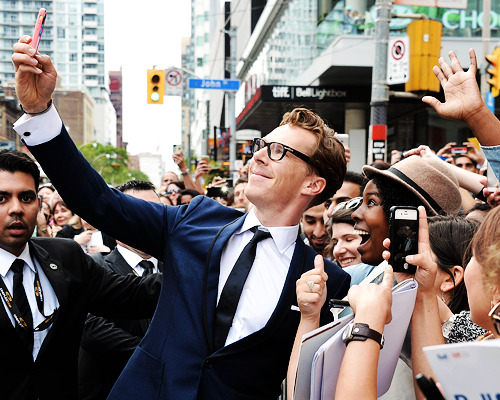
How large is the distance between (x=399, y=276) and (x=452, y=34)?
16520 millimetres

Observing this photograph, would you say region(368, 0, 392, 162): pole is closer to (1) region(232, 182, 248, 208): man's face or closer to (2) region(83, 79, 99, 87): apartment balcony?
(1) region(232, 182, 248, 208): man's face

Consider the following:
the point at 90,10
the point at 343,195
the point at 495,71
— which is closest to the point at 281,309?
the point at 343,195

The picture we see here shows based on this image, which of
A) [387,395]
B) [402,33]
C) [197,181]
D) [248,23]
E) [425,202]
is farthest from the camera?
[248,23]

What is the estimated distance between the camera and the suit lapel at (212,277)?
2570 mm

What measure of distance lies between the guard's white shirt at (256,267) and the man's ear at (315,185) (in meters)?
0.19

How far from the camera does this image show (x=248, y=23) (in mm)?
47125

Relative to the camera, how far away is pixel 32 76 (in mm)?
2320

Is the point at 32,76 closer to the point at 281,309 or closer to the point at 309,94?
the point at 281,309

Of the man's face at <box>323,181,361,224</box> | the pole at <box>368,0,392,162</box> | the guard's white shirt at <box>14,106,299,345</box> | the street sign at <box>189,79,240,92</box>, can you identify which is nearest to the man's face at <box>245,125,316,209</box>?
the guard's white shirt at <box>14,106,299,345</box>

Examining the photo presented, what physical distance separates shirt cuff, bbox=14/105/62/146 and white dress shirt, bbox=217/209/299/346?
0.87 metres

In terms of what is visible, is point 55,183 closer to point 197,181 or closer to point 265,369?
point 265,369

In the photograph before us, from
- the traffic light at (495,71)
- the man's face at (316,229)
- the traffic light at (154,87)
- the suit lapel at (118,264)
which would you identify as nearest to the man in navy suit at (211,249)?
the suit lapel at (118,264)

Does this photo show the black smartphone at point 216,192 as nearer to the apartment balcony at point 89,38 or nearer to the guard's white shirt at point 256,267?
the guard's white shirt at point 256,267

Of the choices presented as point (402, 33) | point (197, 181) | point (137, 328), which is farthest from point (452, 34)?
point (137, 328)
